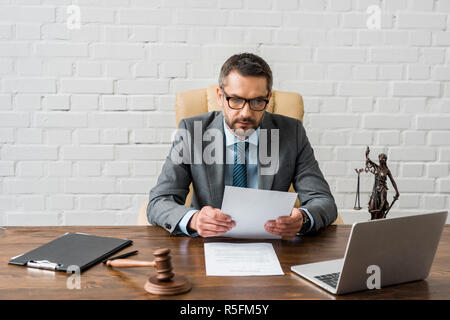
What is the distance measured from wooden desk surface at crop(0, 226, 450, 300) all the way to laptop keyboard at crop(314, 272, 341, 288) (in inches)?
1.2

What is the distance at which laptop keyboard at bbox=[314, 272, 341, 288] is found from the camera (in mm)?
1026

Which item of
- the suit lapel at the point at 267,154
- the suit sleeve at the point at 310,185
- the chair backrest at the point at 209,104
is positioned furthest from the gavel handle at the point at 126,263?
the chair backrest at the point at 209,104

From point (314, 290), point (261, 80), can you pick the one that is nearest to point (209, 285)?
point (314, 290)

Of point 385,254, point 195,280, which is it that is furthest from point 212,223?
point 385,254

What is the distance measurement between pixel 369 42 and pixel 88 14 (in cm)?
161

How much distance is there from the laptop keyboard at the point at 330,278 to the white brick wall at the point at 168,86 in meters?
1.57

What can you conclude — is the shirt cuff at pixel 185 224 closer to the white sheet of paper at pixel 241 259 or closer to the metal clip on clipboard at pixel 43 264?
the white sheet of paper at pixel 241 259

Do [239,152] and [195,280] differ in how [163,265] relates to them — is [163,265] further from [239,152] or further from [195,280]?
[239,152]

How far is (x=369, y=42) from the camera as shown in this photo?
99.7 inches

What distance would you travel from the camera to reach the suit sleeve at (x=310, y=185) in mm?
1575

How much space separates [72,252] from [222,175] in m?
0.70

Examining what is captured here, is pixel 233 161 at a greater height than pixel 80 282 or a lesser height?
greater
